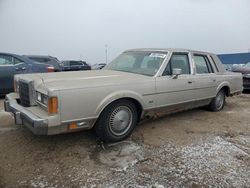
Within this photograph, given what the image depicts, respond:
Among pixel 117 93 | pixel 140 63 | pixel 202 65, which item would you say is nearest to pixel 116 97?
pixel 117 93

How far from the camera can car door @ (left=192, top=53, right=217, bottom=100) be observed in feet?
17.3

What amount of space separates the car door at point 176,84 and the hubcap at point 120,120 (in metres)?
0.68

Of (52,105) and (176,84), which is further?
(176,84)

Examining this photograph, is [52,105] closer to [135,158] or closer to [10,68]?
[135,158]

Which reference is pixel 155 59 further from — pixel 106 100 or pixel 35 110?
pixel 35 110

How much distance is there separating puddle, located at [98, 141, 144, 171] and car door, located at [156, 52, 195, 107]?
976 millimetres

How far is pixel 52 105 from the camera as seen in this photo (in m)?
3.13

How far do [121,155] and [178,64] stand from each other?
2.29 metres

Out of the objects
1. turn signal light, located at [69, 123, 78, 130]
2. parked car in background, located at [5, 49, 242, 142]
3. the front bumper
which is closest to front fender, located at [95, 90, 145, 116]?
parked car in background, located at [5, 49, 242, 142]

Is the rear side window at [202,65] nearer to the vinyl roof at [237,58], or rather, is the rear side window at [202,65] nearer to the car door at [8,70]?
the car door at [8,70]

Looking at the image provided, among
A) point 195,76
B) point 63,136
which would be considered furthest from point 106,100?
point 195,76

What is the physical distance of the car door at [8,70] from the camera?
7156mm

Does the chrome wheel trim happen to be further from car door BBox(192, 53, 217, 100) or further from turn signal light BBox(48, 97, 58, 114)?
turn signal light BBox(48, 97, 58, 114)

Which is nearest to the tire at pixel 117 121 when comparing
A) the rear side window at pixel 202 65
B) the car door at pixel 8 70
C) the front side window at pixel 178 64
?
the front side window at pixel 178 64
